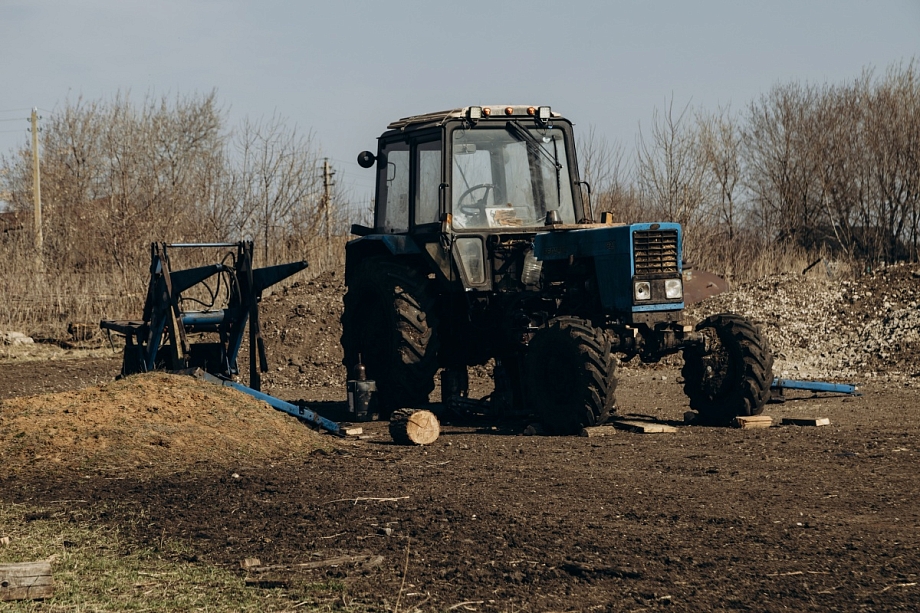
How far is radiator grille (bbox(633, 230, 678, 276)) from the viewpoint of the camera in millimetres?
9750

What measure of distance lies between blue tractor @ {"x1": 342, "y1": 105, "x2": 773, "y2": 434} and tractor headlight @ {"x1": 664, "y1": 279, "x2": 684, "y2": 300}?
Answer: 2cm

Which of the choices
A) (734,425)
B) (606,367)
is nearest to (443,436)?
(606,367)

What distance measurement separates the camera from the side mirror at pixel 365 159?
1137 cm

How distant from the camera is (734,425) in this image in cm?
1002

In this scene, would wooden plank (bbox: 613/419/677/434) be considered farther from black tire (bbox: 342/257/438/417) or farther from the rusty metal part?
the rusty metal part

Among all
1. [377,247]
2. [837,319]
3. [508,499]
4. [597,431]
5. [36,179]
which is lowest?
[508,499]

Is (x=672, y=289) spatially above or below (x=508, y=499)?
above

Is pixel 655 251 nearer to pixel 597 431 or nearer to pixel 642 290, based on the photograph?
pixel 642 290

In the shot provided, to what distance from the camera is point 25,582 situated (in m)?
4.89

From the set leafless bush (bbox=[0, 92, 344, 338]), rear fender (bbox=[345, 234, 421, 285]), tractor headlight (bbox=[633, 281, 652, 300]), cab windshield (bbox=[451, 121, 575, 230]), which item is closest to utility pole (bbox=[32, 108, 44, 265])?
leafless bush (bbox=[0, 92, 344, 338])

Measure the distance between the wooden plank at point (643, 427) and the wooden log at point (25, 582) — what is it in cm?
595

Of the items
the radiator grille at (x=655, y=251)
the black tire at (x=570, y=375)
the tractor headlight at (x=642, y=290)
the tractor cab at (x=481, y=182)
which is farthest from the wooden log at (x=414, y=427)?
the radiator grille at (x=655, y=251)

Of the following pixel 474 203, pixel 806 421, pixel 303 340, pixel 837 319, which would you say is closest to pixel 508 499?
pixel 806 421

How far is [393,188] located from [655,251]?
309 centimetres
